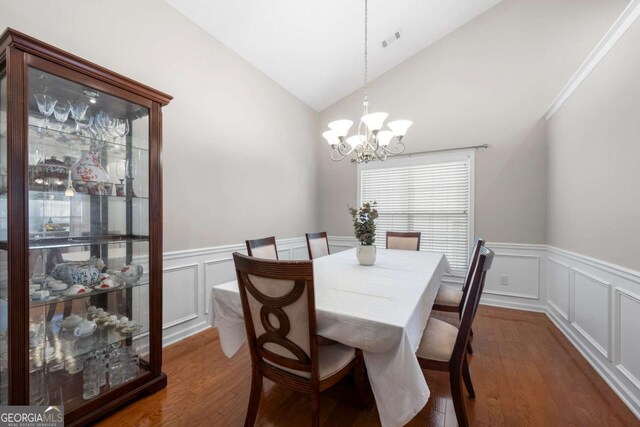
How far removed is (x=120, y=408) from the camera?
1687 millimetres

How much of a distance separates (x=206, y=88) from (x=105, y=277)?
2.00 metres

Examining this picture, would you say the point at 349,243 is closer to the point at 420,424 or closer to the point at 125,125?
the point at 420,424

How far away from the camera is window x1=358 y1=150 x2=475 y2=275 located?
147 inches

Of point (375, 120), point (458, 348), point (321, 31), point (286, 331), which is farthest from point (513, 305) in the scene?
point (321, 31)

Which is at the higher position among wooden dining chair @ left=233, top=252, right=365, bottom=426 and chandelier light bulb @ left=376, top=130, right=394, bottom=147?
chandelier light bulb @ left=376, top=130, right=394, bottom=147

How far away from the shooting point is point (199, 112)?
107 inches

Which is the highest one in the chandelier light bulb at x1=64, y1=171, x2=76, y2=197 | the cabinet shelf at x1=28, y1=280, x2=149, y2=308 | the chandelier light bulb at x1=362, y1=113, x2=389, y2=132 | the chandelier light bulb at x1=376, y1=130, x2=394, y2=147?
the chandelier light bulb at x1=362, y1=113, x2=389, y2=132

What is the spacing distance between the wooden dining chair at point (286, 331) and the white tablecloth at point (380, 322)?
0.14m

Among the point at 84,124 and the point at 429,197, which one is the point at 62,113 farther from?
the point at 429,197

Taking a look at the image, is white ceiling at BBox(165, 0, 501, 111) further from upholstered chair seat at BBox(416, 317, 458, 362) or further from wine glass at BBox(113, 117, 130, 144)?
upholstered chair seat at BBox(416, 317, 458, 362)

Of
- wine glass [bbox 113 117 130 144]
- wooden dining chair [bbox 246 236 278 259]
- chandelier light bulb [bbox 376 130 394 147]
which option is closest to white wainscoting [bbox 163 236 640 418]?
wooden dining chair [bbox 246 236 278 259]

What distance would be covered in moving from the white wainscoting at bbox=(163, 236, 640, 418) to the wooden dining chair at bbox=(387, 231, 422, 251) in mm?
906

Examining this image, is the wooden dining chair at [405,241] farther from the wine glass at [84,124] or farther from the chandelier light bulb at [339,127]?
the wine glass at [84,124]

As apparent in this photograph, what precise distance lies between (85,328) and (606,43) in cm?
408
